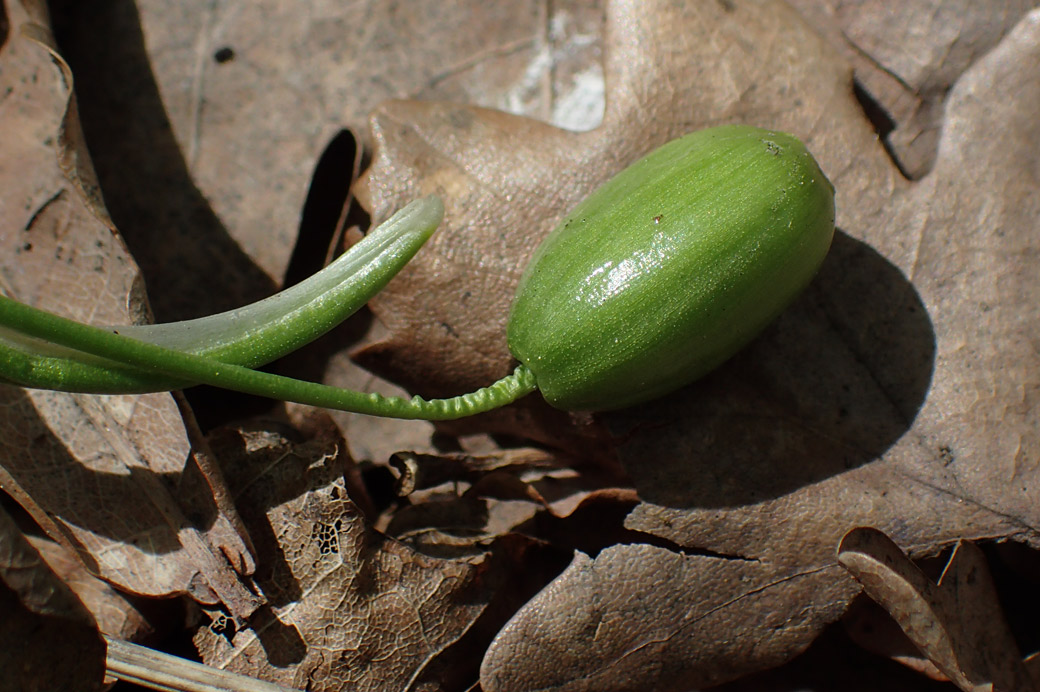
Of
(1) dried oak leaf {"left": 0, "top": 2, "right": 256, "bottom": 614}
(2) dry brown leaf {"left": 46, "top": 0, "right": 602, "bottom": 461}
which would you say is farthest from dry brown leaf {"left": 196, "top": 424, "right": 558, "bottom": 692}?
(2) dry brown leaf {"left": 46, "top": 0, "right": 602, "bottom": 461}

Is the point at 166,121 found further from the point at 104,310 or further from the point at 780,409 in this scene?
the point at 780,409

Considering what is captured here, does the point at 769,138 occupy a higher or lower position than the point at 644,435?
higher

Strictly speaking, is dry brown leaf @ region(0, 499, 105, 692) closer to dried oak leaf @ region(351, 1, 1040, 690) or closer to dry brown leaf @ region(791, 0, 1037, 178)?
dried oak leaf @ region(351, 1, 1040, 690)

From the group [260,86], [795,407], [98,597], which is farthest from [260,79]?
[795,407]

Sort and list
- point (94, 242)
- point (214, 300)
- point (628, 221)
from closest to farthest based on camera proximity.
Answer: point (628, 221) < point (94, 242) < point (214, 300)

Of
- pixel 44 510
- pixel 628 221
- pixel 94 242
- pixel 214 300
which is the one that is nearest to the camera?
pixel 628 221

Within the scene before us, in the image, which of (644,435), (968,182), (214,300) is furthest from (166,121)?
(968,182)

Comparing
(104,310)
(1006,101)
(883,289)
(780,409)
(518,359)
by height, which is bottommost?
(780,409)
